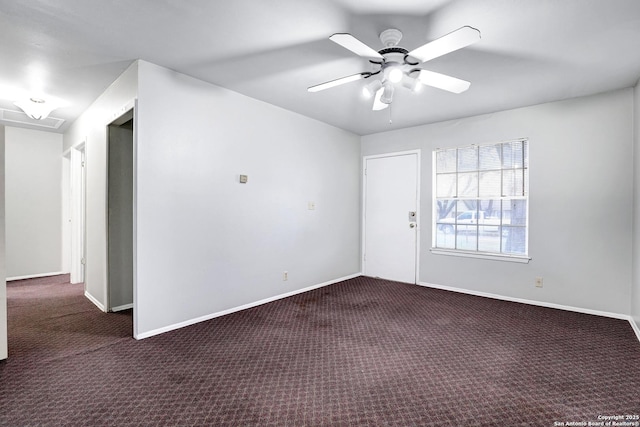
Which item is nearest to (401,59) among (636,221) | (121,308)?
(636,221)

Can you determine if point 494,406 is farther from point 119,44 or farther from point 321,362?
point 119,44

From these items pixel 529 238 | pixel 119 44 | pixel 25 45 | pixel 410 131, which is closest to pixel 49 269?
pixel 25 45

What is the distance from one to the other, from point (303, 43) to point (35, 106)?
3.48 metres

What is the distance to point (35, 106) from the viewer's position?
3.73 m

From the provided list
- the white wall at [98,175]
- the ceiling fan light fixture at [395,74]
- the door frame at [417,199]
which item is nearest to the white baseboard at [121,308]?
the white wall at [98,175]

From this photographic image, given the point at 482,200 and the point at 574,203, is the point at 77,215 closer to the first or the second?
the point at 482,200

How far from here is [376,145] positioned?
5.39m

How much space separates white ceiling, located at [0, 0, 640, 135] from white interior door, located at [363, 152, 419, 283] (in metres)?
1.57

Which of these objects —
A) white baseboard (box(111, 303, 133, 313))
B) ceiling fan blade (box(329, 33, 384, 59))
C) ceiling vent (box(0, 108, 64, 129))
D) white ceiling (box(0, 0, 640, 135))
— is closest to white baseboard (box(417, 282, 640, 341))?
white ceiling (box(0, 0, 640, 135))

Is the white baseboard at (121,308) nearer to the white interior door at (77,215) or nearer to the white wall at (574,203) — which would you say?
the white interior door at (77,215)

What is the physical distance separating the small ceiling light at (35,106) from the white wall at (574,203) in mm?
5493

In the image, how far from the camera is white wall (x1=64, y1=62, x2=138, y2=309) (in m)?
3.27

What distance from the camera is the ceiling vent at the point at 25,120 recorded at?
4.34 m

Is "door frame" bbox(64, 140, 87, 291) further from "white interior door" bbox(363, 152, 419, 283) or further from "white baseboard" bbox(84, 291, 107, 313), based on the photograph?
"white interior door" bbox(363, 152, 419, 283)
